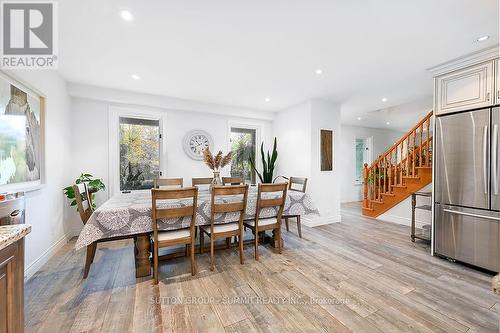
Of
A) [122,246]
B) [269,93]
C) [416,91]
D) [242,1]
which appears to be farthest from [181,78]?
[416,91]

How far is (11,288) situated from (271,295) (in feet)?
5.77

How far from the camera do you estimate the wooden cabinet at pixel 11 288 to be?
0.90 meters

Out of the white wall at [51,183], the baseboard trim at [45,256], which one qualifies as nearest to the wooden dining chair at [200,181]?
the white wall at [51,183]

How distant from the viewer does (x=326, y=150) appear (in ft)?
14.1

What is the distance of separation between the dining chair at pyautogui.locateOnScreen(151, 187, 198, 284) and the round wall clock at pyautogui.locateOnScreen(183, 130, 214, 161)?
2.35m

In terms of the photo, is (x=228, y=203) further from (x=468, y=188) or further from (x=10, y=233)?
(x=468, y=188)

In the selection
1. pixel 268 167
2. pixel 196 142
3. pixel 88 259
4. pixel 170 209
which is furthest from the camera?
pixel 268 167

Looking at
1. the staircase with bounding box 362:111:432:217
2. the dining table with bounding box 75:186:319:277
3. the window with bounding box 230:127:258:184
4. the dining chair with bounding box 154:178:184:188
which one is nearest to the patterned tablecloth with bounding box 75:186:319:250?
the dining table with bounding box 75:186:319:277

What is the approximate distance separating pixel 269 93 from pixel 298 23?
1933 millimetres

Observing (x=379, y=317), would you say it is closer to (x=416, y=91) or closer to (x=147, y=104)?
(x=416, y=91)

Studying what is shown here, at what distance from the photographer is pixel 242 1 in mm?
1669

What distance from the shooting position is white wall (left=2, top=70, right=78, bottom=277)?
91.4 inches

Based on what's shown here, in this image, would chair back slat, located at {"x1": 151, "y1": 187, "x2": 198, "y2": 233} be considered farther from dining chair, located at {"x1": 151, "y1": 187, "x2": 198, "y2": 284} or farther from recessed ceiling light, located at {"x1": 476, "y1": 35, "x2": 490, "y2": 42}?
recessed ceiling light, located at {"x1": 476, "y1": 35, "x2": 490, "y2": 42}

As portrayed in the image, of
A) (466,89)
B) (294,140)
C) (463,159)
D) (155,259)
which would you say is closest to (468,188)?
(463,159)
